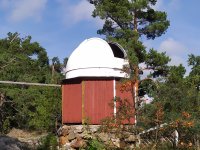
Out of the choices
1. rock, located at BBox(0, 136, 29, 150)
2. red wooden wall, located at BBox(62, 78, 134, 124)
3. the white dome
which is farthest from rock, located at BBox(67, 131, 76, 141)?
the white dome

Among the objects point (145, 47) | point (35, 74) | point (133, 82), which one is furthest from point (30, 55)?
point (133, 82)

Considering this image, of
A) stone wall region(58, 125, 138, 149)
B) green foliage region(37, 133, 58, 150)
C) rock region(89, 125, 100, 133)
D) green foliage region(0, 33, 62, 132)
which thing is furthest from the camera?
green foliage region(0, 33, 62, 132)

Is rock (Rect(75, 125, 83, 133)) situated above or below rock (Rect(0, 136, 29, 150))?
above

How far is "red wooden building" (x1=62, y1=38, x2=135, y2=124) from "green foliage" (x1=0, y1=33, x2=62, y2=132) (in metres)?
7.35

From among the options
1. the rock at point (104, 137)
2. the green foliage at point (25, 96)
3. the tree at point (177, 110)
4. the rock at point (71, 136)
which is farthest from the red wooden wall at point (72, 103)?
the green foliage at point (25, 96)

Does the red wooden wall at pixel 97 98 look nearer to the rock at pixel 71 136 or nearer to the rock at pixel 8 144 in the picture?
the rock at pixel 71 136

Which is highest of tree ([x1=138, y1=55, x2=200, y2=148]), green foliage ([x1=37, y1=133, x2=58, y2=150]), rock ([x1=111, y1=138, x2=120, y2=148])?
tree ([x1=138, y1=55, x2=200, y2=148])

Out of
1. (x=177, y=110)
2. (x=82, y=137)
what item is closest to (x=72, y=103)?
(x=82, y=137)

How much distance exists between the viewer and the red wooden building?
1691cm

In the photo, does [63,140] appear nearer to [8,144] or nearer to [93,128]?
[93,128]

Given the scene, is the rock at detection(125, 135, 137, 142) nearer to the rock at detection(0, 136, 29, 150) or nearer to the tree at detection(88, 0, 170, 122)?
the rock at detection(0, 136, 29, 150)

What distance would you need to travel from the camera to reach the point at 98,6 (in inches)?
1181

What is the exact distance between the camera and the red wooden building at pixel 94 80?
16906 millimetres

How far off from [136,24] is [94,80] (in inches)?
514
